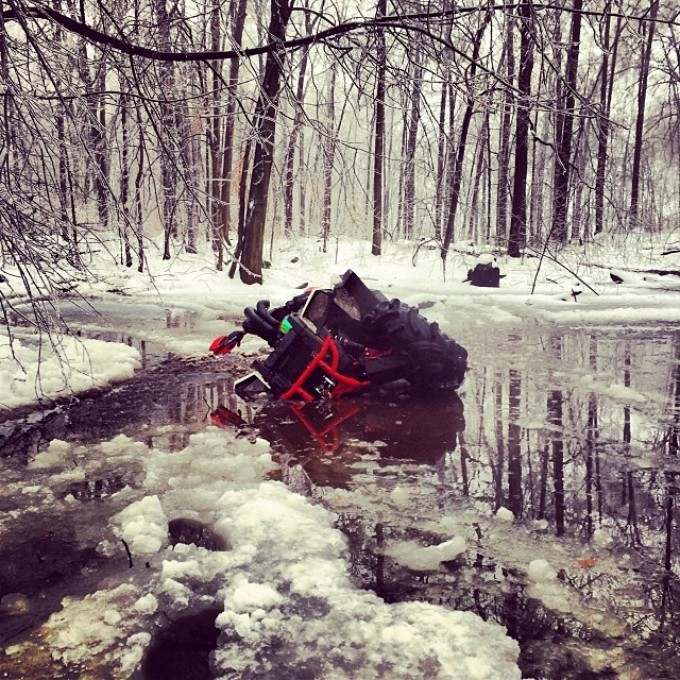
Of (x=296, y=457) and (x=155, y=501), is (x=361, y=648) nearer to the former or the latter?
(x=155, y=501)

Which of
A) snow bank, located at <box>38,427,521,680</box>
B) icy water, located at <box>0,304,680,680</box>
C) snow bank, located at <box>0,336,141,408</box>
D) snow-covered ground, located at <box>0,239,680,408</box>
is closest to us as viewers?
snow bank, located at <box>38,427,521,680</box>

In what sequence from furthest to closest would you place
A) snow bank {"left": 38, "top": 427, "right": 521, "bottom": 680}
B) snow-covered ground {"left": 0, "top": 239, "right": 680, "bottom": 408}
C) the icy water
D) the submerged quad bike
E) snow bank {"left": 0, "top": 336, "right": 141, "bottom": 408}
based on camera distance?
snow-covered ground {"left": 0, "top": 239, "right": 680, "bottom": 408} < the submerged quad bike < snow bank {"left": 0, "top": 336, "right": 141, "bottom": 408} < the icy water < snow bank {"left": 38, "top": 427, "right": 521, "bottom": 680}

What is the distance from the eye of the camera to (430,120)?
323 cm

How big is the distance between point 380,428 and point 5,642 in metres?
3.19

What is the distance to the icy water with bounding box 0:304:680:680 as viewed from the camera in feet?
8.41

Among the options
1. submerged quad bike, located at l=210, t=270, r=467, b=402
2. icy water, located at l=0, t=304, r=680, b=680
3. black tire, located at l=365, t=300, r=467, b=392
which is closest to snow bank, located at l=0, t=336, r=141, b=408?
icy water, located at l=0, t=304, r=680, b=680

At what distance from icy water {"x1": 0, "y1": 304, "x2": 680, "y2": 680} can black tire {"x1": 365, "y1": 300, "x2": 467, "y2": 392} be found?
0.25m

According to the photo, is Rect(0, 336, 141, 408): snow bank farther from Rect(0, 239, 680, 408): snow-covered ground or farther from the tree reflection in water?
the tree reflection in water

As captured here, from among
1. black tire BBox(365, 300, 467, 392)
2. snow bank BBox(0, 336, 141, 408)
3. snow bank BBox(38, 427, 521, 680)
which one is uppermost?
black tire BBox(365, 300, 467, 392)

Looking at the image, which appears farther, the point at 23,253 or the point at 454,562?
the point at 454,562

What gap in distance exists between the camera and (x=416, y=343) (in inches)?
235

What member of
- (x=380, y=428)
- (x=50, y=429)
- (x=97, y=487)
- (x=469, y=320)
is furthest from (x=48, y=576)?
(x=469, y=320)

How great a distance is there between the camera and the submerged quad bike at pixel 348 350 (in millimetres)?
5910

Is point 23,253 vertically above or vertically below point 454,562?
above
